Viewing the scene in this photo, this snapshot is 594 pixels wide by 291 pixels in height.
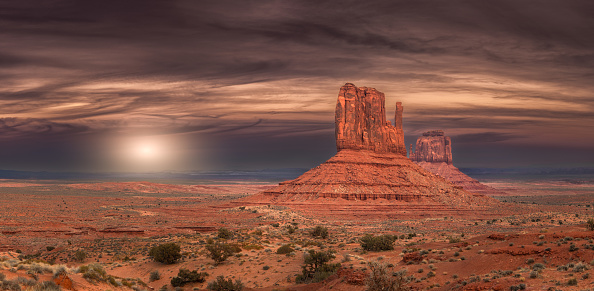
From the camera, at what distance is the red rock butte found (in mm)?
111562

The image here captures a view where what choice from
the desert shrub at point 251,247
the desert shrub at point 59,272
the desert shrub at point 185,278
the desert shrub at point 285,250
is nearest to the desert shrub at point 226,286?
the desert shrub at point 185,278

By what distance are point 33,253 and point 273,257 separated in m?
24.0

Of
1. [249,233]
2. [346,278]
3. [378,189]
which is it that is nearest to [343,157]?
[378,189]

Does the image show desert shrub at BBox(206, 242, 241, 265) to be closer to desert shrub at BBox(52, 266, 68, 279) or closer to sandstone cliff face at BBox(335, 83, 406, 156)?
desert shrub at BBox(52, 266, 68, 279)

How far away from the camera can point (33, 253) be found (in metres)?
47.3

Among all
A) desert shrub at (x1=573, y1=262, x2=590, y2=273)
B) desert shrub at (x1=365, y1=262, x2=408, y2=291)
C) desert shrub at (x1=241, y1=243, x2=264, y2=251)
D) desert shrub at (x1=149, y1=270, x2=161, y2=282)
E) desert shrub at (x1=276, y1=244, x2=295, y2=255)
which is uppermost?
desert shrub at (x1=573, y1=262, x2=590, y2=273)

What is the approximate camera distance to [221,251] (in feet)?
135

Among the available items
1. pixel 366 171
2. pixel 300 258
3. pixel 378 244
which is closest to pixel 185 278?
pixel 300 258

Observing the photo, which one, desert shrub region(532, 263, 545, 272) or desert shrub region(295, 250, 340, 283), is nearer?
desert shrub region(532, 263, 545, 272)

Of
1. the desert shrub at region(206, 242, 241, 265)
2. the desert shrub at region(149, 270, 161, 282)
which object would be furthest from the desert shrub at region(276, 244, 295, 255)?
the desert shrub at region(149, 270, 161, 282)

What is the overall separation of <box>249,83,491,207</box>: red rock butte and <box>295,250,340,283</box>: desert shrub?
73844 mm

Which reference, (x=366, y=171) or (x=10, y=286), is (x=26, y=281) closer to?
(x=10, y=286)

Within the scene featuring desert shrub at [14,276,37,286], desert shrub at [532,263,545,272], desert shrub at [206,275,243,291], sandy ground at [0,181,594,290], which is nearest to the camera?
desert shrub at [14,276,37,286]

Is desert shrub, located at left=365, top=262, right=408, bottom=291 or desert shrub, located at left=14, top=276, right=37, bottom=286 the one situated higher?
desert shrub, located at left=14, top=276, right=37, bottom=286
